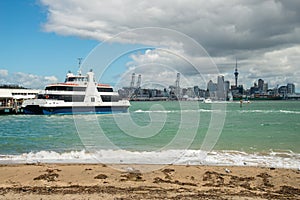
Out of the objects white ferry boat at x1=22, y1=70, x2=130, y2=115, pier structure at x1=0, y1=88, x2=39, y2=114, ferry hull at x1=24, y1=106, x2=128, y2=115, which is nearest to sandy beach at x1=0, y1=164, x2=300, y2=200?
white ferry boat at x1=22, y1=70, x2=130, y2=115

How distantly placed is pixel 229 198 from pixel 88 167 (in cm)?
546

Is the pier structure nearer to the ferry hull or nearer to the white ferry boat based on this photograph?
the white ferry boat

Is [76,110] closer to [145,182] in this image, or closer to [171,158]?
[171,158]

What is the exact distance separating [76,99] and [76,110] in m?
1.97

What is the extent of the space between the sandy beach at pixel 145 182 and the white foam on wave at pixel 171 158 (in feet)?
3.77

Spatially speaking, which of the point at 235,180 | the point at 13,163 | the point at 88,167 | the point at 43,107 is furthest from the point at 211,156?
the point at 43,107

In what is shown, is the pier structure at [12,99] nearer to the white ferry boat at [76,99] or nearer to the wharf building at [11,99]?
the wharf building at [11,99]

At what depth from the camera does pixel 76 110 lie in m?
46.0

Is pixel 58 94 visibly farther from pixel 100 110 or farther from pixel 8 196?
pixel 8 196

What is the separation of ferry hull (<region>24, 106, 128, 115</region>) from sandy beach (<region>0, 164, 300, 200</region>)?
112 ft

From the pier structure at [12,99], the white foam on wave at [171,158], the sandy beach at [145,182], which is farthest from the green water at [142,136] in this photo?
the pier structure at [12,99]

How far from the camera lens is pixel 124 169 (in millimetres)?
10398

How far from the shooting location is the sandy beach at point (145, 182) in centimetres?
725

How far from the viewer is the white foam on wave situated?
12102 mm
